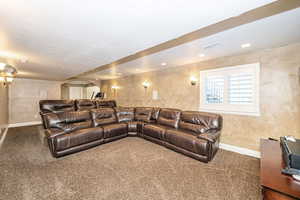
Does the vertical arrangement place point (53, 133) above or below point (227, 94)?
below

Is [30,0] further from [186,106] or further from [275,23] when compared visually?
[186,106]

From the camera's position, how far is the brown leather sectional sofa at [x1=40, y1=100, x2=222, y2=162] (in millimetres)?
2711

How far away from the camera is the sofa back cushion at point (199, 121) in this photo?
10.2 feet

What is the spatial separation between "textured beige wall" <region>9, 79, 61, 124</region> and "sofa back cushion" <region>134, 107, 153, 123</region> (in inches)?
225

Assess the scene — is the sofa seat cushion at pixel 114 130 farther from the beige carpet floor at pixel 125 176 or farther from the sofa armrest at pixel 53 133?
the sofa armrest at pixel 53 133

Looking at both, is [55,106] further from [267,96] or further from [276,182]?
[267,96]

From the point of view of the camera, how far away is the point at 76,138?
2.96 meters

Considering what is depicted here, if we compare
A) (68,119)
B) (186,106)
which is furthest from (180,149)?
(68,119)

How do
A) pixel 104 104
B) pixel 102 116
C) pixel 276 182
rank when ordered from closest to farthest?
pixel 276 182 < pixel 102 116 < pixel 104 104

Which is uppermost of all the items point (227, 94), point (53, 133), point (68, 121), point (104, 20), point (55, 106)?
point (104, 20)

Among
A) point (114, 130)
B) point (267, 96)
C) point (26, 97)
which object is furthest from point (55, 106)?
point (267, 96)

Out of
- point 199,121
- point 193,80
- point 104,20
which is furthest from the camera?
point 193,80

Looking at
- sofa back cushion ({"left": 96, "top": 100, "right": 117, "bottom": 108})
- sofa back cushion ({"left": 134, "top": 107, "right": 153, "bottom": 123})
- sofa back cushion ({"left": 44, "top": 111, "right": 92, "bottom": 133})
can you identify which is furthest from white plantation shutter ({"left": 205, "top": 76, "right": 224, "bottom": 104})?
sofa back cushion ({"left": 96, "top": 100, "right": 117, "bottom": 108})

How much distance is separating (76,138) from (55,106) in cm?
248
